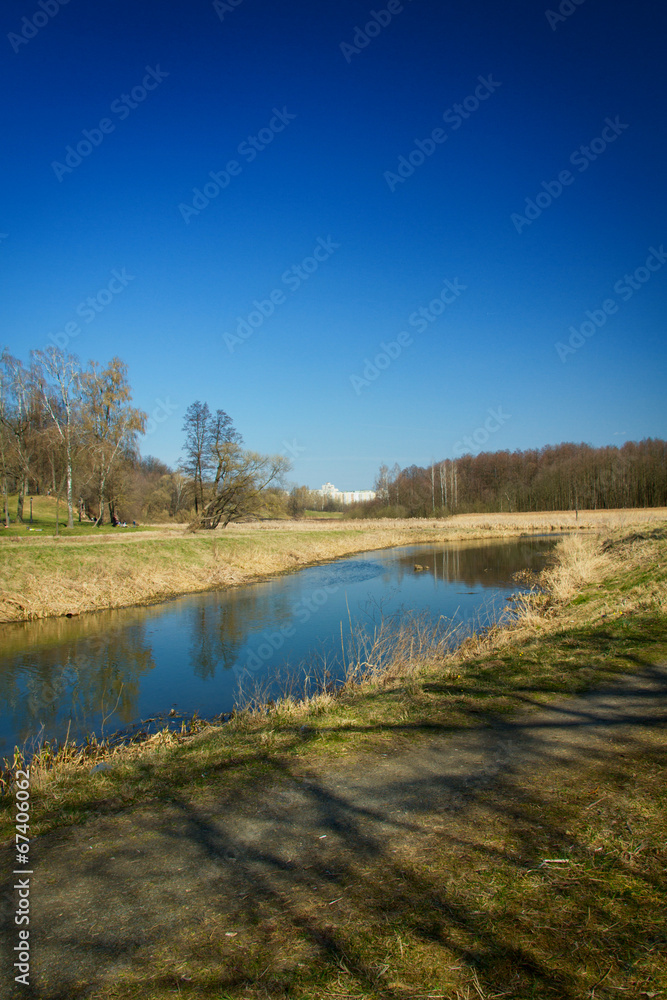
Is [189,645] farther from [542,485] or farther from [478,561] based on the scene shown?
[542,485]

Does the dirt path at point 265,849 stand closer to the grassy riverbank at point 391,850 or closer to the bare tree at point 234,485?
the grassy riverbank at point 391,850

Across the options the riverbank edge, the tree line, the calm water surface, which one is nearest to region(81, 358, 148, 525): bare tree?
the tree line

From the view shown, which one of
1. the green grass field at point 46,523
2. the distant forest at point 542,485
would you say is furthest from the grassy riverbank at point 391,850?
the distant forest at point 542,485

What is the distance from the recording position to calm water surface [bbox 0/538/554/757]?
8.66m

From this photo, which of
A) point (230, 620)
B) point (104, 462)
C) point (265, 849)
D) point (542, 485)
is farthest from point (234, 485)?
point (542, 485)

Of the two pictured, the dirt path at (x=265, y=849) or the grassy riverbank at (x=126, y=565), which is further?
the grassy riverbank at (x=126, y=565)

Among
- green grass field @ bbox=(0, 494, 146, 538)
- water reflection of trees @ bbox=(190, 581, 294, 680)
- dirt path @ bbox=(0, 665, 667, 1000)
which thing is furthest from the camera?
green grass field @ bbox=(0, 494, 146, 538)

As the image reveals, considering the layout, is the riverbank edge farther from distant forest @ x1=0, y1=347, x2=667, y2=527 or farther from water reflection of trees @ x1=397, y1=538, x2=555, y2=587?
distant forest @ x1=0, y1=347, x2=667, y2=527

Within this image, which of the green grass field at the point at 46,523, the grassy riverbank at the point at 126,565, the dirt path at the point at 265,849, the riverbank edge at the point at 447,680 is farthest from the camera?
→ the green grass field at the point at 46,523

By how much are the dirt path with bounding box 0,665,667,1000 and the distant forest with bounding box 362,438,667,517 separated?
5658 cm

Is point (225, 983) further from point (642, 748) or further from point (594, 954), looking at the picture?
point (642, 748)

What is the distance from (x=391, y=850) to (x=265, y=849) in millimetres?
758

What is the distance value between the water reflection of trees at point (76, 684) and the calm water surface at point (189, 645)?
2cm

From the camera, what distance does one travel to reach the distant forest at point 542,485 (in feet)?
219
